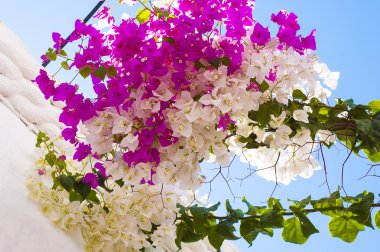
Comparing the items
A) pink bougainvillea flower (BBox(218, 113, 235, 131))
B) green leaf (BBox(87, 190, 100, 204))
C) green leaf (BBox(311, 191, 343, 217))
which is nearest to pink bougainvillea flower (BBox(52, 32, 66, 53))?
pink bougainvillea flower (BBox(218, 113, 235, 131))

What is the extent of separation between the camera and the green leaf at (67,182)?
1.20 meters

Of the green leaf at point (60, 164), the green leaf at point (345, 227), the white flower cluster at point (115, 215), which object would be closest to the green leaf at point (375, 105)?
the green leaf at point (345, 227)

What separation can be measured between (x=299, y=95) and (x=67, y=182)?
0.58m

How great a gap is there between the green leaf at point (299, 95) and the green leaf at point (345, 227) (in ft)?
0.99

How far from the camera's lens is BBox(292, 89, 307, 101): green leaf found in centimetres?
106

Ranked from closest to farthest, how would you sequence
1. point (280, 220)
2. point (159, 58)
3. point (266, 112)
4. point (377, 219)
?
point (159, 58), point (266, 112), point (280, 220), point (377, 219)

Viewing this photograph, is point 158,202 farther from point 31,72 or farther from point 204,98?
point 31,72

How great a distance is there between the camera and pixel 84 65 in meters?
0.90

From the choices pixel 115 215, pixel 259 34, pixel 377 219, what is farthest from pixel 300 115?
pixel 115 215

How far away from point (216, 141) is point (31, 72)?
1167mm

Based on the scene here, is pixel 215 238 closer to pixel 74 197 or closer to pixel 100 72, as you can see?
pixel 74 197

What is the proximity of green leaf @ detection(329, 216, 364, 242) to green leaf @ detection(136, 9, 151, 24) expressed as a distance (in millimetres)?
627

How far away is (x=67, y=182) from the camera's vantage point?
120cm

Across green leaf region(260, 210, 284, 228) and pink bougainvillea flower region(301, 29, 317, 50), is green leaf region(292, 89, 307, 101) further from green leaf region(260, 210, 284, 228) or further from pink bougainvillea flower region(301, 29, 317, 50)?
green leaf region(260, 210, 284, 228)
